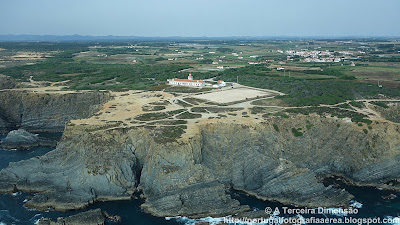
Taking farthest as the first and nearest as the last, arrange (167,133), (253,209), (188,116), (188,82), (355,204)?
(188,82) < (188,116) < (167,133) < (355,204) < (253,209)

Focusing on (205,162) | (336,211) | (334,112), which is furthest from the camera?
(334,112)

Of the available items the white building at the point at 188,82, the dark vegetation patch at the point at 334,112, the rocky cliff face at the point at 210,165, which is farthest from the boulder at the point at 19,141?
the dark vegetation patch at the point at 334,112

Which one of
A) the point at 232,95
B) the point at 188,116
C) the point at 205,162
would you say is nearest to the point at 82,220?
the point at 205,162

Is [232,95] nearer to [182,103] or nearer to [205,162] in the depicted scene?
[182,103]

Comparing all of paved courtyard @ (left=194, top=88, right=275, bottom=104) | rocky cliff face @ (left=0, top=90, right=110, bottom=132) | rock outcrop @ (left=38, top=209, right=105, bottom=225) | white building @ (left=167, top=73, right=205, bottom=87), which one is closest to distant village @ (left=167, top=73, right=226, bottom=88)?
white building @ (left=167, top=73, right=205, bottom=87)

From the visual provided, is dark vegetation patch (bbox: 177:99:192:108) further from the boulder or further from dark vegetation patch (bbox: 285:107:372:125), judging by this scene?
the boulder

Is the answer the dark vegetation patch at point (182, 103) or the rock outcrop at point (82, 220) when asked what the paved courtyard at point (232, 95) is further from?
the rock outcrop at point (82, 220)
